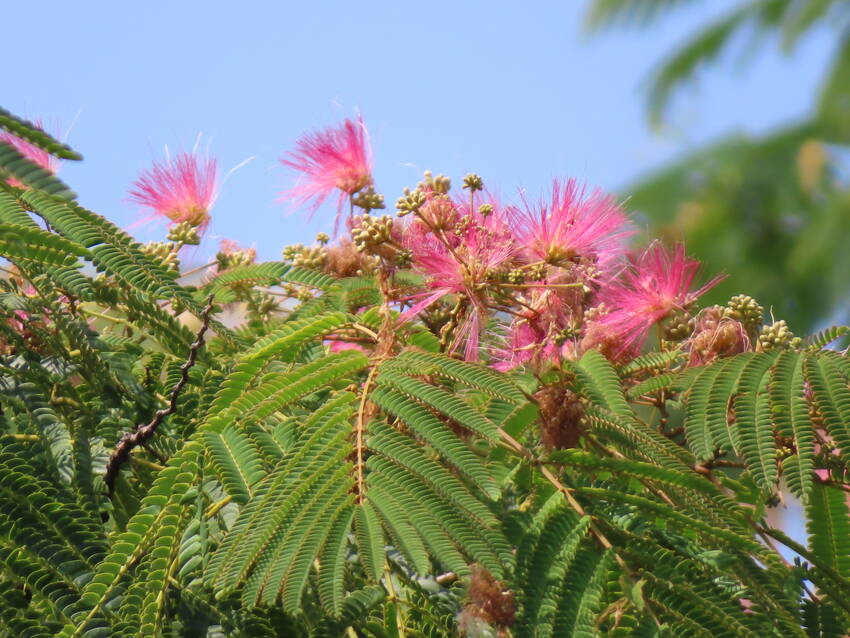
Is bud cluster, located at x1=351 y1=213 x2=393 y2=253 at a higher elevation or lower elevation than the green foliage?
higher

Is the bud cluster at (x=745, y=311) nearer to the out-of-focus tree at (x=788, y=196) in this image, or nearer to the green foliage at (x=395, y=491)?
the green foliage at (x=395, y=491)

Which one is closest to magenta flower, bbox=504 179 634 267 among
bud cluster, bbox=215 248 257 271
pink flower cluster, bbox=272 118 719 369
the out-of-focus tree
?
pink flower cluster, bbox=272 118 719 369

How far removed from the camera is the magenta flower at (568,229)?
7.12 feet

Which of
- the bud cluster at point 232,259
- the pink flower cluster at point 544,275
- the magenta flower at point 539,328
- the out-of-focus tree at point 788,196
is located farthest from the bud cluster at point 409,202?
the out-of-focus tree at point 788,196

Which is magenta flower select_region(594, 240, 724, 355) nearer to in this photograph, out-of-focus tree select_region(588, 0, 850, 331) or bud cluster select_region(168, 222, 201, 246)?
bud cluster select_region(168, 222, 201, 246)

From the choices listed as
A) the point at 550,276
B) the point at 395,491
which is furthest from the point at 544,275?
the point at 395,491

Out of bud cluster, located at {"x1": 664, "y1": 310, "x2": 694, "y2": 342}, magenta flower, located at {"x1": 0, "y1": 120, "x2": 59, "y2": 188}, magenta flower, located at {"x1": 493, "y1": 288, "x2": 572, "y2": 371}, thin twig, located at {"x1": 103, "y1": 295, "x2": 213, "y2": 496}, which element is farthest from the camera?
bud cluster, located at {"x1": 664, "y1": 310, "x2": 694, "y2": 342}

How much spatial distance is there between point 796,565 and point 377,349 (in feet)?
2.29

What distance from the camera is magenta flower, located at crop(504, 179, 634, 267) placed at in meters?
2.17

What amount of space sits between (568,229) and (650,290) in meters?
0.21

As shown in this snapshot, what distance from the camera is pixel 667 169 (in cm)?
681

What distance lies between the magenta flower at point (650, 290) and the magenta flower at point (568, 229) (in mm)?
77

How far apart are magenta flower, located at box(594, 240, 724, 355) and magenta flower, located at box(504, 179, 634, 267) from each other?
3.0 inches

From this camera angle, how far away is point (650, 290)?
2.25 metres
